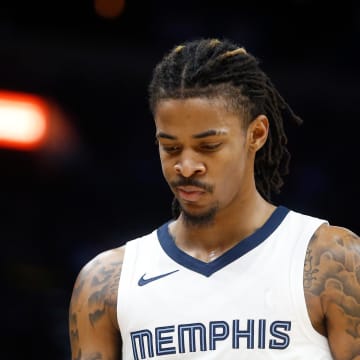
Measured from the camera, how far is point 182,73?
10.5ft

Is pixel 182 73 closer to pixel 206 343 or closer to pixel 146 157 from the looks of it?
pixel 206 343

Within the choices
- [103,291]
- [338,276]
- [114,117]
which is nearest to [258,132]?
[338,276]

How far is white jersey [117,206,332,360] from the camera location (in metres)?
3.03

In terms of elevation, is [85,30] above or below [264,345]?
above

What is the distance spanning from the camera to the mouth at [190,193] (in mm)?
3082

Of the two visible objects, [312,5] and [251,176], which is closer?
[251,176]

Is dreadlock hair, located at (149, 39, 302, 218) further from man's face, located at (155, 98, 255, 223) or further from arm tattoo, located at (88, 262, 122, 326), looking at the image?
arm tattoo, located at (88, 262, 122, 326)

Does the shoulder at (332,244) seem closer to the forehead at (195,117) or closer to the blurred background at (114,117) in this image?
the forehead at (195,117)

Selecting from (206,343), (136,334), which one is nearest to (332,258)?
(206,343)

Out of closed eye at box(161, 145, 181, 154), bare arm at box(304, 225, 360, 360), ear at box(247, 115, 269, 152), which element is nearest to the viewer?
bare arm at box(304, 225, 360, 360)

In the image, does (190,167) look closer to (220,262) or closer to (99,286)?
(220,262)

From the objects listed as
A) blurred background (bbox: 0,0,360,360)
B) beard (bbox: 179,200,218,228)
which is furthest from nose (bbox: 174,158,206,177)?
blurred background (bbox: 0,0,360,360)

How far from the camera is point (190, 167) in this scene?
3.04 meters

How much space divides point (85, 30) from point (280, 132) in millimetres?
3517
